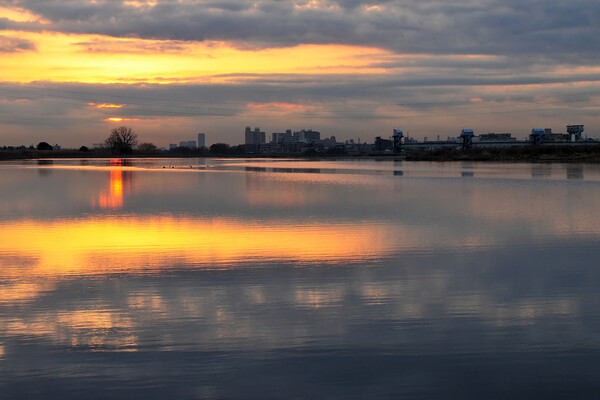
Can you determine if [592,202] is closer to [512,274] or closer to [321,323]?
[512,274]

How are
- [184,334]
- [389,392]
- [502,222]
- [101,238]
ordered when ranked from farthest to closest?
[502,222]
[101,238]
[184,334]
[389,392]

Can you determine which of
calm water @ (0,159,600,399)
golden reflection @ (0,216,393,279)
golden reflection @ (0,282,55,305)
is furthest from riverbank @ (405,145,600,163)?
golden reflection @ (0,282,55,305)

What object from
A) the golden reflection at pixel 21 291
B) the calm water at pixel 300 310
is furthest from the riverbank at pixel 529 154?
the golden reflection at pixel 21 291

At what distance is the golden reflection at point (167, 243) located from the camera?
14.8 meters

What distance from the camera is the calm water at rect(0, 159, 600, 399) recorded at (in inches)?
299

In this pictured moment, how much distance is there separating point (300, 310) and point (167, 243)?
836 cm

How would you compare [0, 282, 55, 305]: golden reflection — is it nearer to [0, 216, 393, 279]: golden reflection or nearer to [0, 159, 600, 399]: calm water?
[0, 159, 600, 399]: calm water

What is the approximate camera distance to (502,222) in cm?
2280

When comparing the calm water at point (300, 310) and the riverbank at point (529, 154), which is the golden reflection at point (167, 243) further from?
the riverbank at point (529, 154)

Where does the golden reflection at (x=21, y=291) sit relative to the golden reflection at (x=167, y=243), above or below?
below

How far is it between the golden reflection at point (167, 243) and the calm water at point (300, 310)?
84 mm

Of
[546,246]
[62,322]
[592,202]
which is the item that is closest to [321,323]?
[62,322]

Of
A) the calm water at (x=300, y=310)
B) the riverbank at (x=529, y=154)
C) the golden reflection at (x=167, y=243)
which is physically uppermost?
the riverbank at (x=529, y=154)

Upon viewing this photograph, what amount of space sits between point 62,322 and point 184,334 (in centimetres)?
211
